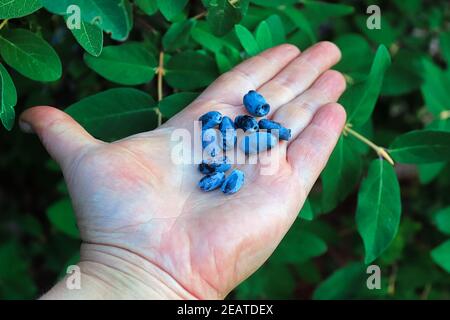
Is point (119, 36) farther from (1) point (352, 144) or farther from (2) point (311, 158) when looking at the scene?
(1) point (352, 144)

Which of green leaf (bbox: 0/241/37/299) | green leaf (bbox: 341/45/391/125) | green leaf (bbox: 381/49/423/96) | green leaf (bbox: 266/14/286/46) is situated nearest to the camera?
green leaf (bbox: 341/45/391/125)

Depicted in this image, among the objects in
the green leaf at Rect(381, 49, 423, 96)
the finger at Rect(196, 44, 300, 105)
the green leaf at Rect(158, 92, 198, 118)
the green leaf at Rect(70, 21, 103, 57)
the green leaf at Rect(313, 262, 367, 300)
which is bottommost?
the green leaf at Rect(313, 262, 367, 300)

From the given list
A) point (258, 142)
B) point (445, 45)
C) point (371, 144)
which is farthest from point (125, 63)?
point (445, 45)

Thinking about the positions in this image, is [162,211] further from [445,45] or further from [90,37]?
[445,45]


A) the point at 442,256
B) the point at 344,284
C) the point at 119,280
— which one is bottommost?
the point at 344,284

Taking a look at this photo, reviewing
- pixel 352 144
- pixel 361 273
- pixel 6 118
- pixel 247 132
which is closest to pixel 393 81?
pixel 352 144

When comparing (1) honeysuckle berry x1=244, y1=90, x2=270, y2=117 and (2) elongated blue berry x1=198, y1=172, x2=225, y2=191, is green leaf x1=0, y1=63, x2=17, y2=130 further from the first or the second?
(1) honeysuckle berry x1=244, y1=90, x2=270, y2=117

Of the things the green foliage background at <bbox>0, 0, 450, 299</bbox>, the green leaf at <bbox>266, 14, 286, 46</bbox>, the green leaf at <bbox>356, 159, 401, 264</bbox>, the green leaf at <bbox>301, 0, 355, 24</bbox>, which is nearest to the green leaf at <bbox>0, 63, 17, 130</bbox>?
the green foliage background at <bbox>0, 0, 450, 299</bbox>

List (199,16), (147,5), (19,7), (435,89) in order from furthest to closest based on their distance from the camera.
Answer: (435,89)
(199,16)
(147,5)
(19,7)
